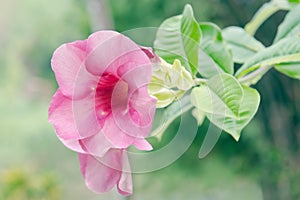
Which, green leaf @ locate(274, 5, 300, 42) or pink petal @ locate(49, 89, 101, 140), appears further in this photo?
green leaf @ locate(274, 5, 300, 42)

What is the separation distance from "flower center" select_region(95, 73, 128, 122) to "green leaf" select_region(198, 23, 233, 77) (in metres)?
0.07

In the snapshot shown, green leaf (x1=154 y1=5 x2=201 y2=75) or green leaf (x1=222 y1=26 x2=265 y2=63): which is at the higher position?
green leaf (x1=154 y1=5 x2=201 y2=75)

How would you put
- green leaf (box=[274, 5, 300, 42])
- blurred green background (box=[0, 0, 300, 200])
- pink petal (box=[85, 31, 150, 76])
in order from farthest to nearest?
blurred green background (box=[0, 0, 300, 200]) → green leaf (box=[274, 5, 300, 42]) → pink petal (box=[85, 31, 150, 76])

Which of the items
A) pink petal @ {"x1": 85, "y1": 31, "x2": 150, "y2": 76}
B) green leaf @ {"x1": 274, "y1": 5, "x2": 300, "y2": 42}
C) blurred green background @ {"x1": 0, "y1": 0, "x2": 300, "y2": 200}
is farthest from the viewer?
blurred green background @ {"x1": 0, "y1": 0, "x2": 300, "y2": 200}

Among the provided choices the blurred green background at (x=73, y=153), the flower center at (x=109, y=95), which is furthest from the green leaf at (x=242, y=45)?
the blurred green background at (x=73, y=153)

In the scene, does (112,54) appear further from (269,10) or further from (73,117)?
(269,10)

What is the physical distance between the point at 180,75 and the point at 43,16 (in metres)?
1.93

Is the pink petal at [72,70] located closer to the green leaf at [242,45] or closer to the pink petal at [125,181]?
the pink petal at [125,181]

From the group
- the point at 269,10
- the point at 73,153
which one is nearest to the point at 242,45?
the point at 269,10

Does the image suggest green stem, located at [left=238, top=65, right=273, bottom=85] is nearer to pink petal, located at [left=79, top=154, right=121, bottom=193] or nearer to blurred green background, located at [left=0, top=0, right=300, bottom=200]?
pink petal, located at [left=79, top=154, right=121, bottom=193]

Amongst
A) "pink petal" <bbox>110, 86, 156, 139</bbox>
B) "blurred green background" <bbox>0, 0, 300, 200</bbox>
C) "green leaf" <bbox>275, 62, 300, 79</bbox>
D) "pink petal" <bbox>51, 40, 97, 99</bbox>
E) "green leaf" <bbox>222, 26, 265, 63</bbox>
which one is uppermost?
"pink petal" <bbox>51, 40, 97, 99</bbox>

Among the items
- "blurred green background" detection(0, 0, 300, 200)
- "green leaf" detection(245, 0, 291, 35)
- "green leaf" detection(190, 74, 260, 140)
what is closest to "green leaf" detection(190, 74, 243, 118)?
"green leaf" detection(190, 74, 260, 140)

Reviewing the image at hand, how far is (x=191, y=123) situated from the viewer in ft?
0.92

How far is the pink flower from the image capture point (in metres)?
0.24
